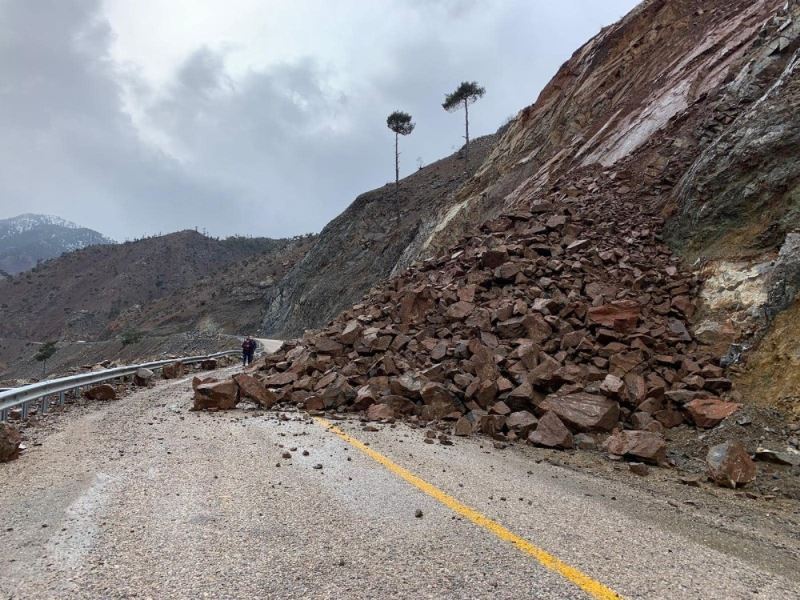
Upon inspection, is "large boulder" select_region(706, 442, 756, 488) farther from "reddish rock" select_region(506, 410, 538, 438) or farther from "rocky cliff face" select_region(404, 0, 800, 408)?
"rocky cliff face" select_region(404, 0, 800, 408)

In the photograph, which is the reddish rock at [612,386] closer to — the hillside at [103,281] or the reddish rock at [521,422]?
the reddish rock at [521,422]

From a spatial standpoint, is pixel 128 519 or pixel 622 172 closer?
pixel 128 519

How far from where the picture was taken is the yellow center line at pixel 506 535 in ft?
10.0

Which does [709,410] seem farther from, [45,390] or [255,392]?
[45,390]

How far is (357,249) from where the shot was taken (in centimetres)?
4934

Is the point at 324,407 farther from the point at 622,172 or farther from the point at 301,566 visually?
the point at 622,172

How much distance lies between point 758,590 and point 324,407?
7592 millimetres

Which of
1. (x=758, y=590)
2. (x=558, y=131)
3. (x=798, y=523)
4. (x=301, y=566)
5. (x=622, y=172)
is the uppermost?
(x=558, y=131)

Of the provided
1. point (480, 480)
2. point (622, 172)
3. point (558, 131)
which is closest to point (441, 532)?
point (480, 480)

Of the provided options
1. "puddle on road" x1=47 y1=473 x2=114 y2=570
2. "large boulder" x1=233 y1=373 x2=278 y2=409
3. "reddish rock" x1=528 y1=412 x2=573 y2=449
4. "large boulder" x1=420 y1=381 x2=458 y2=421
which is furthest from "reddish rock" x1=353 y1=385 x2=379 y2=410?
"puddle on road" x1=47 y1=473 x2=114 y2=570

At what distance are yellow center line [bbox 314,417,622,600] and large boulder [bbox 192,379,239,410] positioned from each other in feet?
15.1

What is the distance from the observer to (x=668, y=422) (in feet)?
24.6

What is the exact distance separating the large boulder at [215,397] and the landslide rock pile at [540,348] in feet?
0.15

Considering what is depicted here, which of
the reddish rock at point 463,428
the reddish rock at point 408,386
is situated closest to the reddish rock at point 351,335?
the reddish rock at point 408,386
